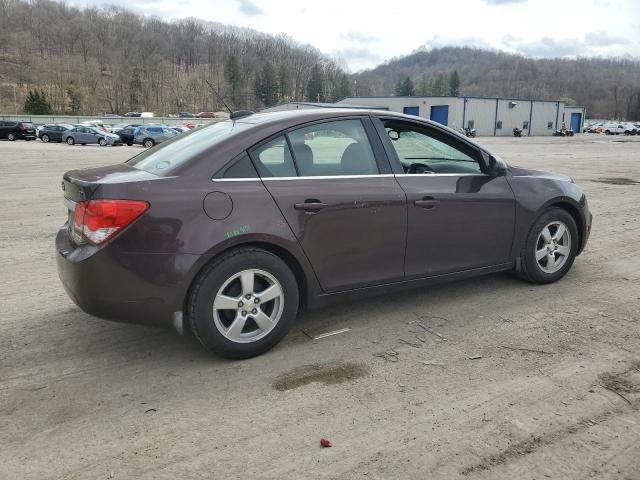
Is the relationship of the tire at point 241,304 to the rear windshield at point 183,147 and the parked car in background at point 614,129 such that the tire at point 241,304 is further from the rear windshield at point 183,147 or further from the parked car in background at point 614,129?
the parked car in background at point 614,129

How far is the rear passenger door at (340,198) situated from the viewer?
3.68 meters

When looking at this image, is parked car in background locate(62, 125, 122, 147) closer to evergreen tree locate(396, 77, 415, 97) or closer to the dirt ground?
the dirt ground

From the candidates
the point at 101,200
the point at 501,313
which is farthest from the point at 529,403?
the point at 101,200

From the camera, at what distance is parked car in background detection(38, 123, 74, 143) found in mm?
39875

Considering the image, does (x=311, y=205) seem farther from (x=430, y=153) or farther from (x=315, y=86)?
(x=315, y=86)

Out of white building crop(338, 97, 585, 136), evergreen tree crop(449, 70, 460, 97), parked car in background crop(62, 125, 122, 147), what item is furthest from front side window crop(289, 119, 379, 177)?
evergreen tree crop(449, 70, 460, 97)

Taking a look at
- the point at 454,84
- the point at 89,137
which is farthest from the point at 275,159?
the point at 454,84

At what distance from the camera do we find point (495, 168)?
15.4ft

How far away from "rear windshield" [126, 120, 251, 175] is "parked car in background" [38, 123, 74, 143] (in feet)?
130

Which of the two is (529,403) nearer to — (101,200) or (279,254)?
(279,254)

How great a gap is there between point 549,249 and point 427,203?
5.29ft

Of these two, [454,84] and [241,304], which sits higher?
[454,84]

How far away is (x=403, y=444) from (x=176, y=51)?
174349 mm

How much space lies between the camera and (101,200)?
10.6 feet
